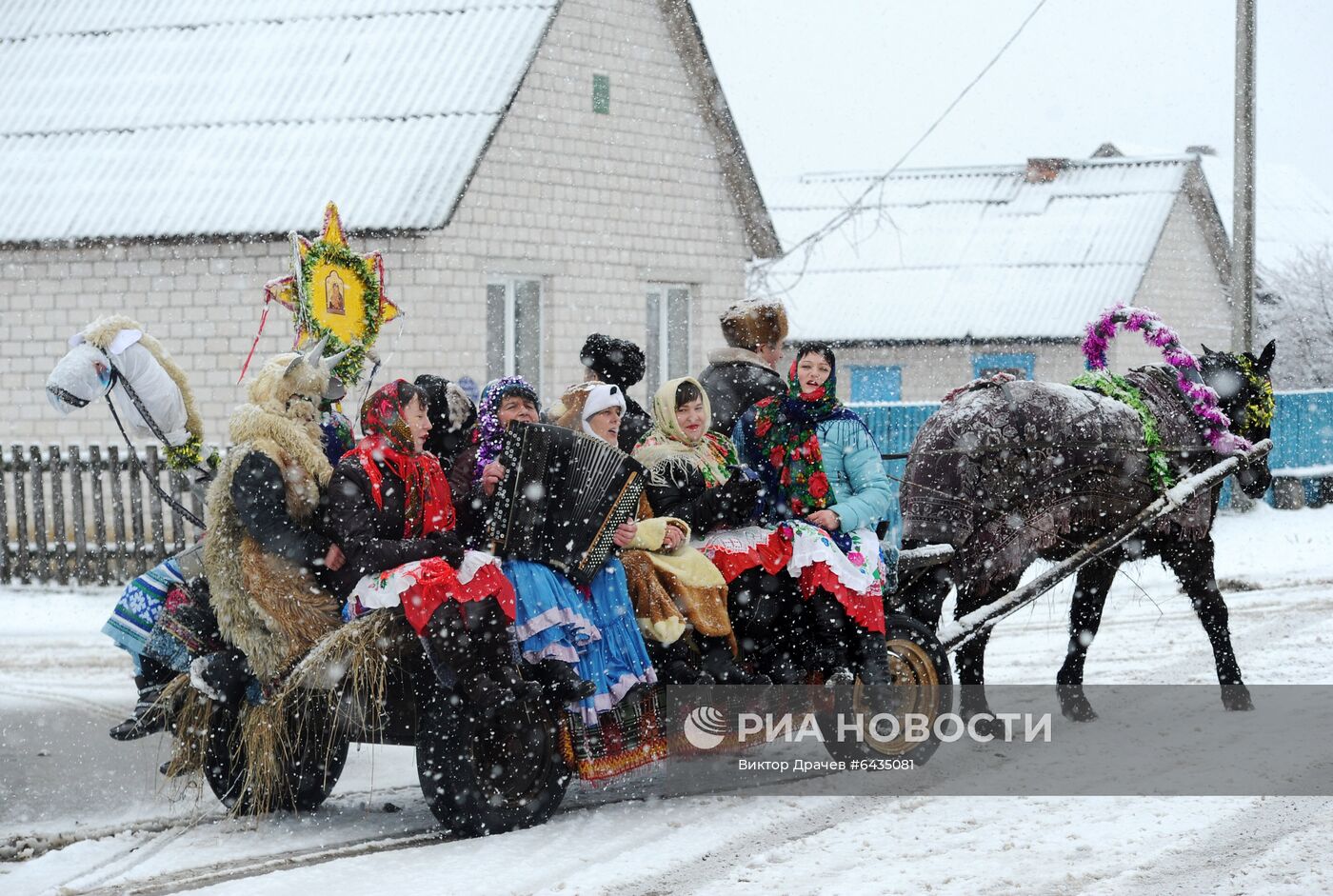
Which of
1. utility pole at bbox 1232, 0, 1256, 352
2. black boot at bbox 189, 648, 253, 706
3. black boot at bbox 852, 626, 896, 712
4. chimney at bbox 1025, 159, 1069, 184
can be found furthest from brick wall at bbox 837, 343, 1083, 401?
black boot at bbox 189, 648, 253, 706

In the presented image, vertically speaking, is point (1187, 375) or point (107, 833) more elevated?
point (1187, 375)

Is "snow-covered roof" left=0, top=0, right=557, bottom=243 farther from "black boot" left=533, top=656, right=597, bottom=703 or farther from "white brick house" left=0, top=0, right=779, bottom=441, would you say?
"black boot" left=533, top=656, right=597, bottom=703

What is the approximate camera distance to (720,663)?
6.84m

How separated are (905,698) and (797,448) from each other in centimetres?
123

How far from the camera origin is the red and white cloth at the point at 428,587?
5.97 meters

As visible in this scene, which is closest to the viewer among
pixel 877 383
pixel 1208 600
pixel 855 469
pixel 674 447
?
pixel 674 447

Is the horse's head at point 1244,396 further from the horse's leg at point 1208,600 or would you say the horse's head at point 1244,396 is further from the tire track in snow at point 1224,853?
the tire track in snow at point 1224,853

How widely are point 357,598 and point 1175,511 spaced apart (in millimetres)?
4607

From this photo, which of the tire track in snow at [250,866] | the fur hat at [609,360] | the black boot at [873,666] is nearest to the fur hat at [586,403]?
the fur hat at [609,360]

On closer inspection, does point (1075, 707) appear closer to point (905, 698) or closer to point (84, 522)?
point (905, 698)

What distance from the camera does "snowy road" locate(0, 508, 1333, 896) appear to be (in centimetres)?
565

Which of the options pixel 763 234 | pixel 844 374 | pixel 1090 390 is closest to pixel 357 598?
pixel 1090 390

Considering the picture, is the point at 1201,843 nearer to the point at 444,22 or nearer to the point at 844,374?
the point at 444,22

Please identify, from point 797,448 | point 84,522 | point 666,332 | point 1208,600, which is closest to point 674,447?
point 797,448
